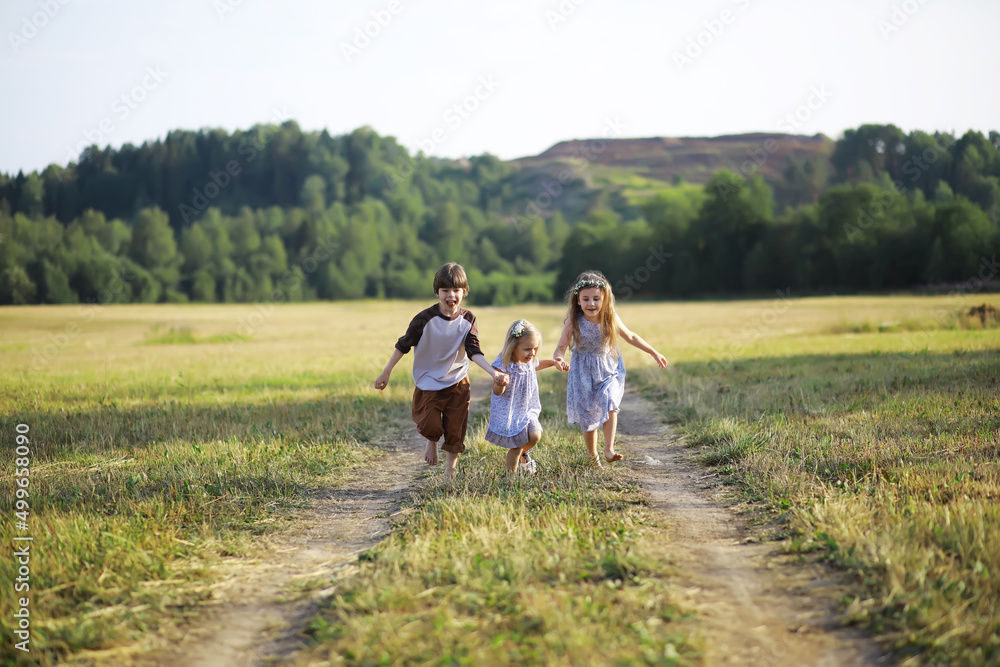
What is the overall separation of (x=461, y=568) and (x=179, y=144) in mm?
143143

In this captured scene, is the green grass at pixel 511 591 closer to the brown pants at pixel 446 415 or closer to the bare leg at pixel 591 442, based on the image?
the brown pants at pixel 446 415

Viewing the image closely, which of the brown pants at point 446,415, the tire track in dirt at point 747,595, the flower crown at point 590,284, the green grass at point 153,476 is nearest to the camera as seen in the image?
the tire track in dirt at point 747,595

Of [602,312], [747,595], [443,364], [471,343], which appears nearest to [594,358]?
[602,312]

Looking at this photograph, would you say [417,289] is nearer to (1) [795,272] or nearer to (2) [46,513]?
(1) [795,272]

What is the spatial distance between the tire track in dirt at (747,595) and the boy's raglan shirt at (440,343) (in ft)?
7.52

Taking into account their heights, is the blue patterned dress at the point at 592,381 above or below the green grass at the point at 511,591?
above

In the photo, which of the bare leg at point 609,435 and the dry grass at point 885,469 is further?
the bare leg at point 609,435

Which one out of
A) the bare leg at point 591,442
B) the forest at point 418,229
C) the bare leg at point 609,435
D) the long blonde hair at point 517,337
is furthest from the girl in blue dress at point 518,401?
the forest at point 418,229

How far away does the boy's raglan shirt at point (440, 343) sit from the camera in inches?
276

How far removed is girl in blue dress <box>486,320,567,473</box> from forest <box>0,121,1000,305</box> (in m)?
32.6

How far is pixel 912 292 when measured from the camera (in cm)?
5434

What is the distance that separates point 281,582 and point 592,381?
391 centimetres

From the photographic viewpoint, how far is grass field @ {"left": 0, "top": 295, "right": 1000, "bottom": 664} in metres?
3.61

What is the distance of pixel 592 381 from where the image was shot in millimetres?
7379
